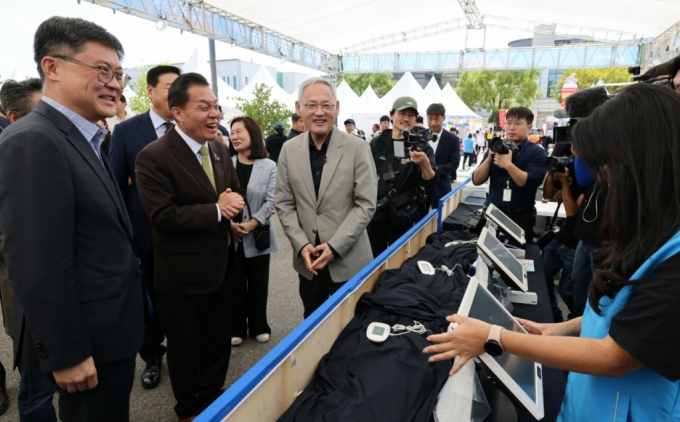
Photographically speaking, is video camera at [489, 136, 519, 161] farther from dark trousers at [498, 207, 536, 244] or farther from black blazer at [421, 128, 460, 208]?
black blazer at [421, 128, 460, 208]

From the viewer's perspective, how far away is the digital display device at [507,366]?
3.24ft

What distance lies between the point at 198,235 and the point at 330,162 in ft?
2.74

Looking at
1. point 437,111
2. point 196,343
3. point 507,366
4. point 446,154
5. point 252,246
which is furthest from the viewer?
point 437,111

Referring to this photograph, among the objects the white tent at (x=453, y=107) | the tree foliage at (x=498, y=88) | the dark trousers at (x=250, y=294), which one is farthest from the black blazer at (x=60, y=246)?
the tree foliage at (x=498, y=88)

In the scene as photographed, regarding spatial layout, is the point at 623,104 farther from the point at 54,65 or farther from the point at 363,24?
the point at 363,24

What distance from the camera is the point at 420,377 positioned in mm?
1280

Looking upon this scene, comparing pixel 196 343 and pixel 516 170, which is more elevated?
pixel 516 170

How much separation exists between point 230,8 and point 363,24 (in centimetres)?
609

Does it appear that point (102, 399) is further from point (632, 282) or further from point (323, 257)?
point (632, 282)

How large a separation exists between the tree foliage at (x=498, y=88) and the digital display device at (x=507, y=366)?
114 feet

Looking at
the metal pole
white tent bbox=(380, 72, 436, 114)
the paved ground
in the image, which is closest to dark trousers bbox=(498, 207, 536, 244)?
the paved ground

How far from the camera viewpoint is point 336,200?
7.33 feet

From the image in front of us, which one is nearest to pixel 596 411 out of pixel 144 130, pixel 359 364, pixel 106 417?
pixel 359 364

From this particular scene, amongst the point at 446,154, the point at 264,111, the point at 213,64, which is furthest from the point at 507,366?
the point at 213,64
